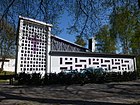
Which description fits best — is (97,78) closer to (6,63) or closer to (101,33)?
(101,33)

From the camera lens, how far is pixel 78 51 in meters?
28.8

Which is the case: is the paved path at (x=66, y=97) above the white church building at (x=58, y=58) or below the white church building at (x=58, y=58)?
below

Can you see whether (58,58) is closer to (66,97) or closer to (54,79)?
(54,79)

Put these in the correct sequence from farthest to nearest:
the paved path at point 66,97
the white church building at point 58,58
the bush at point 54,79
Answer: the white church building at point 58,58, the bush at point 54,79, the paved path at point 66,97

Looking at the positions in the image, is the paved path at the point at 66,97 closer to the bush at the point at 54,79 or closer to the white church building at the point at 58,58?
the bush at the point at 54,79

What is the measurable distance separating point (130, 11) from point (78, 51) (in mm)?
17702

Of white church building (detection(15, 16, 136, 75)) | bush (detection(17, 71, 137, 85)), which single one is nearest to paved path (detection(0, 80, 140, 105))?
bush (detection(17, 71, 137, 85))

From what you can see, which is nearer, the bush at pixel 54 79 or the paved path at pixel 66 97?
the paved path at pixel 66 97

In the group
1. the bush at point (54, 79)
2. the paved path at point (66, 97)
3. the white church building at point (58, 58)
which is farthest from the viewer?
the white church building at point (58, 58)

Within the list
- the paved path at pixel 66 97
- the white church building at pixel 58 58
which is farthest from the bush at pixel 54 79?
the paved path at pixel 66 97

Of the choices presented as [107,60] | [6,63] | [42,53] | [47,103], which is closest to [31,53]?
[42,53]

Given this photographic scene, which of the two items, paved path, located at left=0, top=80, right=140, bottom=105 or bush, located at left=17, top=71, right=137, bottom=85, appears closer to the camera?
paved path, located at left=0, top=80, right=140, bottom=105

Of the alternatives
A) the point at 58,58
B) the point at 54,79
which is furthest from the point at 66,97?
the point at 58,58

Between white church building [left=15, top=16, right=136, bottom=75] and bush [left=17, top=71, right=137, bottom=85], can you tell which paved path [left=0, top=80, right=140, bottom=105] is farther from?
white church building [left=15, top=16, right=136, bottom=75]
